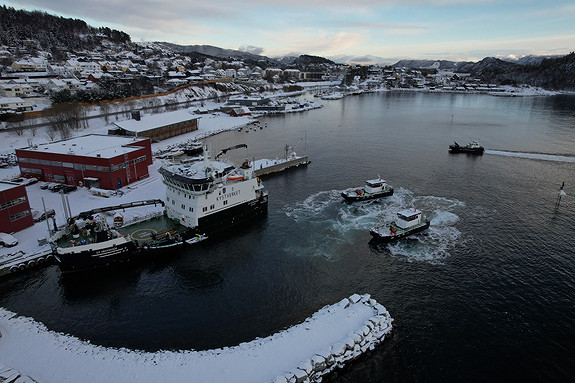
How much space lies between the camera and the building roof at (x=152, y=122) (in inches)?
2682

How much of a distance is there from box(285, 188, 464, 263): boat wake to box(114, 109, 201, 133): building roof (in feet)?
142

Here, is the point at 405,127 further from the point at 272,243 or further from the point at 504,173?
the point at 272,243

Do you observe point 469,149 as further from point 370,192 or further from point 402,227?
point 402,227

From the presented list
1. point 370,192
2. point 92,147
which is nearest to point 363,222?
point 370,192

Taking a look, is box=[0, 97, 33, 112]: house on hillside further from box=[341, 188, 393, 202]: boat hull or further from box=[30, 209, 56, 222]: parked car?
box=[341, 188, 393, 202]: boat hull

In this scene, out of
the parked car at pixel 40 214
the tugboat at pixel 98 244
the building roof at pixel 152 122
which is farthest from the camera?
the building roof at pixel 152 122

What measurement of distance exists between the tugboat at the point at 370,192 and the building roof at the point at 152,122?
4554 cm

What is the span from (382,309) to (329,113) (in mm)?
111078

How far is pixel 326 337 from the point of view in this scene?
840 inches

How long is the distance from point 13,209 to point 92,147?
1916 cm

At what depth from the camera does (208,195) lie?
3472 cm

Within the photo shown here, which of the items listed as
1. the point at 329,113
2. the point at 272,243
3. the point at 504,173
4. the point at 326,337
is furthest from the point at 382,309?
the point at 329,113

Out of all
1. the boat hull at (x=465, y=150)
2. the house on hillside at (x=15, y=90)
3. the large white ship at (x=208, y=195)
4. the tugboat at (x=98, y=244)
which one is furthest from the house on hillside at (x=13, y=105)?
the boat hull at (x=465, y=150)

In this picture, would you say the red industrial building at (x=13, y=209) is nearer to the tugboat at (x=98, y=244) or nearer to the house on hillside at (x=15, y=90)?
the tugboat at (x=98, y=244)
